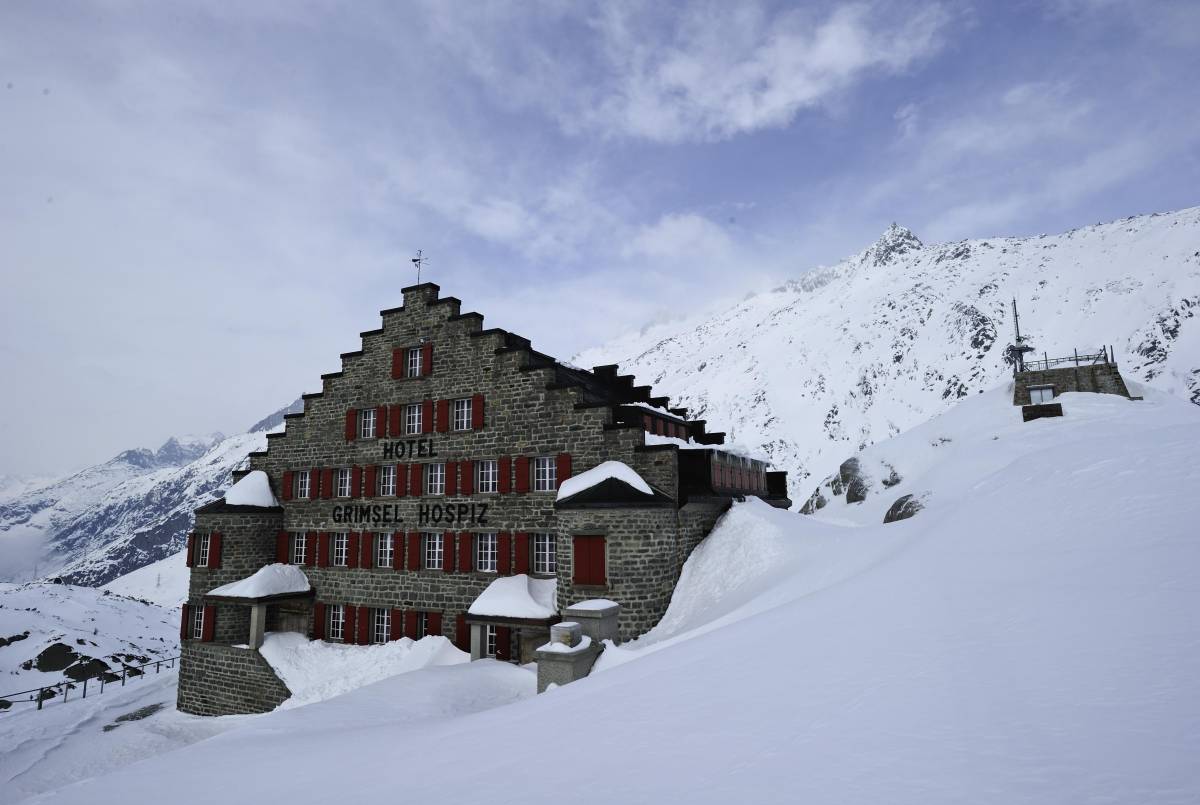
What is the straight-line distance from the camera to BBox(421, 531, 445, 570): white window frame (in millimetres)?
25812

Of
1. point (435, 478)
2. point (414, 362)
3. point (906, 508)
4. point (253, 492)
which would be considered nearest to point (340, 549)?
point (253, 492)

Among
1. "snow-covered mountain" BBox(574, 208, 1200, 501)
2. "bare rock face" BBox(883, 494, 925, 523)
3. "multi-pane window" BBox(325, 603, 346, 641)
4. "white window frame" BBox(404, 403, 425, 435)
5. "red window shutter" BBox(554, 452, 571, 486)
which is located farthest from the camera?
"snow-covered mountain" BBox(574, 208, 1200, 501)

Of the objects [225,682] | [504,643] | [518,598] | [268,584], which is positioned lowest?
[225,682]

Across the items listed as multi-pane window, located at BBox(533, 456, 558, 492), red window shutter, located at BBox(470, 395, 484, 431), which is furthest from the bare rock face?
red window shutter, located at BBox(470, 395, 484, 431)

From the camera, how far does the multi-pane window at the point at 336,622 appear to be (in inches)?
1069

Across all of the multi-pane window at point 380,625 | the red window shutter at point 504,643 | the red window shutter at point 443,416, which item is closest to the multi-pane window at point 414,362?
the red window shutter at point 443,416

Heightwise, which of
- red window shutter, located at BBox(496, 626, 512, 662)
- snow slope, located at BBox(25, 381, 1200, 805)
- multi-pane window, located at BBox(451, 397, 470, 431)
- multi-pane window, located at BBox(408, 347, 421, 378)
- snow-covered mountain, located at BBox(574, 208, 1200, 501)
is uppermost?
snow-covered mountain, located at BBox(574, 208, 1200, 501)

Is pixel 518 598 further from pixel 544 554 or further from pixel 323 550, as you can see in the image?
pixel 323 550

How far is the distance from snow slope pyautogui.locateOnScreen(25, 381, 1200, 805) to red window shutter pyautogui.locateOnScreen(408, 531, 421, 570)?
12.7 meters

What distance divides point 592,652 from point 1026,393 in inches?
1546

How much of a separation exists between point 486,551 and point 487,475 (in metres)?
2.83

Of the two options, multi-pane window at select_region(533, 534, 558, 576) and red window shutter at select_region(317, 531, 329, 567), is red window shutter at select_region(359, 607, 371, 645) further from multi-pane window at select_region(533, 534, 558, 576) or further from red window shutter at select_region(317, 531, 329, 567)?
multi-pane window at select_region(533, 534, 558, 576)

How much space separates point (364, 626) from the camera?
87.0 ft

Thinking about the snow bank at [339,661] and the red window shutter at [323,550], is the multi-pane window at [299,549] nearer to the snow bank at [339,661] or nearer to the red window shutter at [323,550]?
the red window shutter at [323,550]
